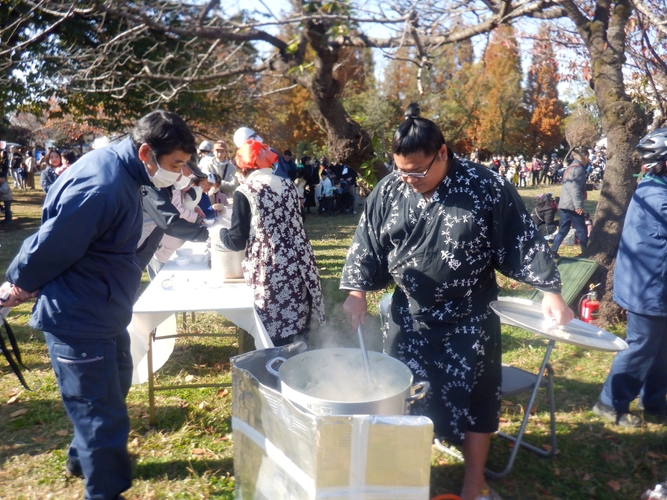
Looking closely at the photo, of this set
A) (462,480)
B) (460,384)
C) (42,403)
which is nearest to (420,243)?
(460,384)

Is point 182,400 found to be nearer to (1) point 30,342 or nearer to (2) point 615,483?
(1) point 30,342

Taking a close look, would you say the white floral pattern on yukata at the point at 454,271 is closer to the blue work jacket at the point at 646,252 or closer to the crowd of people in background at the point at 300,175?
the blue work jacket at the point at 646,252

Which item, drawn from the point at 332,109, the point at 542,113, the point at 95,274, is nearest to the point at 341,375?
the point at 95,274

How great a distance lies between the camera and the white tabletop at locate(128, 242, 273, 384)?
3.10m

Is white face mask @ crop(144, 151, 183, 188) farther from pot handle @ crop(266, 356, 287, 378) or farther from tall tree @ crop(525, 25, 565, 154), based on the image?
tall tree @ crop(525, 25, 565, 154)

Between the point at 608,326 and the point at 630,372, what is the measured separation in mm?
1949

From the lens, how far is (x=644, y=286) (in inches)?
127

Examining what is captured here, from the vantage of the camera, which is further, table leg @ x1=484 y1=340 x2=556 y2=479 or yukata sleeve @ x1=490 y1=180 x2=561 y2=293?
table leg @ x1=484 y1=340 x2=556 y2=479

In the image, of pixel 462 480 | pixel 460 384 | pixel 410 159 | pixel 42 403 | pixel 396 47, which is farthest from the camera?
pixel 396 47

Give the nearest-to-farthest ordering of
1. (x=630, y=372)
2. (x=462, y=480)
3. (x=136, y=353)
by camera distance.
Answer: (x=462, y=480), (x=136, y=353), (x=630, y=372)

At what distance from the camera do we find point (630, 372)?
134 inches

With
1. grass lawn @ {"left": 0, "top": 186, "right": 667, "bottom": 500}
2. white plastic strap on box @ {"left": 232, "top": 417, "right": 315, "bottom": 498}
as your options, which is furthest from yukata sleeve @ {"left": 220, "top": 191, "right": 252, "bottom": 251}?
white plastic strap on box @ {"left": 232, "top": 417, "right": 315, "bottom": 498}

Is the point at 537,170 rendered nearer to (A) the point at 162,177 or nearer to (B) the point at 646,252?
(B) the point at 646,252

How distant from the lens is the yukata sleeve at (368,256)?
2635mm
